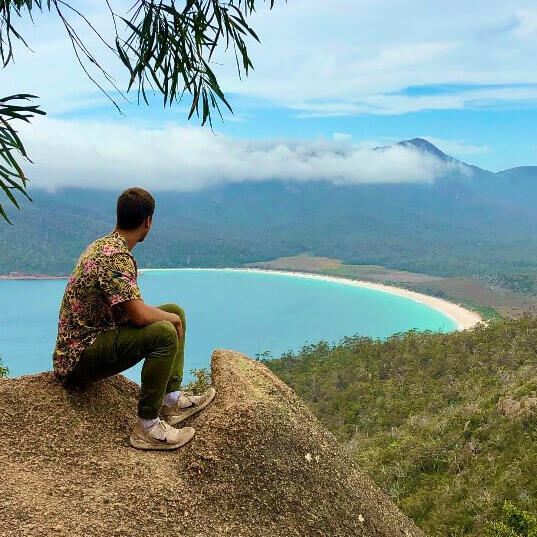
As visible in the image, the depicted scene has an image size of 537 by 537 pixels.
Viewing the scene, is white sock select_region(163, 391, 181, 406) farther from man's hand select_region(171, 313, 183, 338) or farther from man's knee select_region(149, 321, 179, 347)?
man's knee select_region(149, 321, 179, 347)

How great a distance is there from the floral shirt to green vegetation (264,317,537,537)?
1675 centimetres

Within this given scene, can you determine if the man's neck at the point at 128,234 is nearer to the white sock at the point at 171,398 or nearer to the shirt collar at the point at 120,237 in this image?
the shirt collar at the point at 120,237

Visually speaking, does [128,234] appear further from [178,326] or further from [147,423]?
[147,423]

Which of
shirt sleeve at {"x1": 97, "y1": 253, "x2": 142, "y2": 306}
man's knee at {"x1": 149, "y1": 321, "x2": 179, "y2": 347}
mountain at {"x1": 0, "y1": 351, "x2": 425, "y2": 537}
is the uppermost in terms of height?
shirt sleeve at {"x1": 97, "y1": 253, "x2": 142, "y2": 306}

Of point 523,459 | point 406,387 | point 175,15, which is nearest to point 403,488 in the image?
point 523,459

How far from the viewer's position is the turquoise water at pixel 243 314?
101188 mm

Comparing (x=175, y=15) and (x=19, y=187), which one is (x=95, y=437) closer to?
(x=19, y=187)

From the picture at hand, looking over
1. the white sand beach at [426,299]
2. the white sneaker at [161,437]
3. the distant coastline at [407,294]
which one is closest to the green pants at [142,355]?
the white sneaker at [161,437]

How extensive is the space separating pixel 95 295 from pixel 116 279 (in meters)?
0.27

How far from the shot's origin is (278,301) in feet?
489

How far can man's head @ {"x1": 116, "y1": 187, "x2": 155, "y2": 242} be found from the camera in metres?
4.18

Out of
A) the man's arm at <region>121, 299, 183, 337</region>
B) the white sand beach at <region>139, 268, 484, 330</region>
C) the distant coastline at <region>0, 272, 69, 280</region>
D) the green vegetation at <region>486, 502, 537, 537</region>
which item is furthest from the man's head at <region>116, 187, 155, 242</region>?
the distant coastline at <region>0, 272, 69, 280</region>

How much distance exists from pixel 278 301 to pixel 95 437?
476ft

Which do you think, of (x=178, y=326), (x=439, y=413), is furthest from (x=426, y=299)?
(x=178, y=326)
